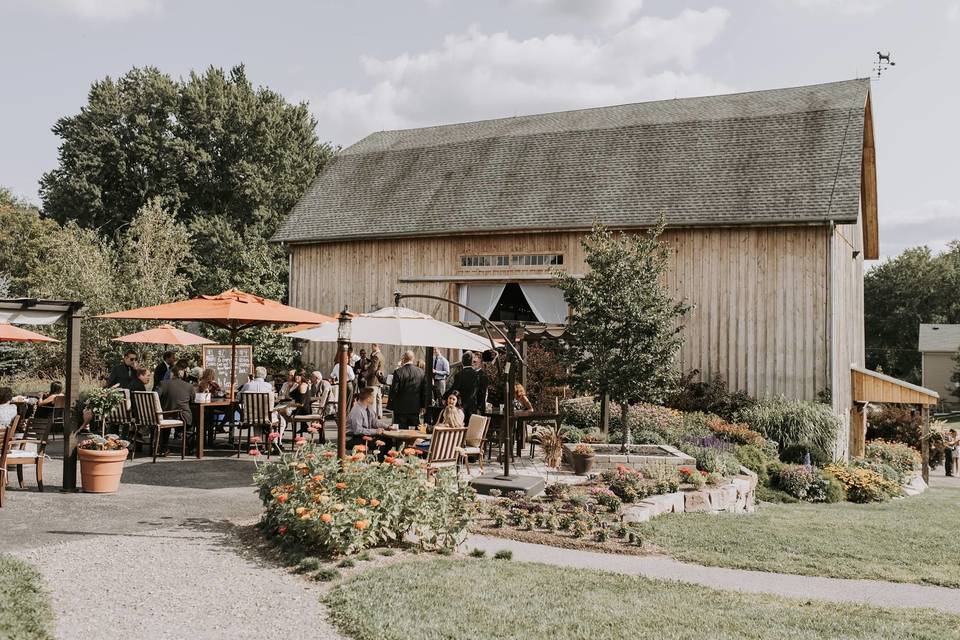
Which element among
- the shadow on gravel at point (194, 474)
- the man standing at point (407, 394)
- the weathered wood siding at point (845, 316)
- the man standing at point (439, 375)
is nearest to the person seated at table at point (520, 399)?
the man standing at point (407, 394)

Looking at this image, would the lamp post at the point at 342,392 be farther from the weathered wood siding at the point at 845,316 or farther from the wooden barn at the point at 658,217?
the weathered wood siding at the point at 845,316

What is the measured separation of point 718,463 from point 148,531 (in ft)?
26.9

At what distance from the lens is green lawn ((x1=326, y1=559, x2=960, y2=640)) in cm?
511

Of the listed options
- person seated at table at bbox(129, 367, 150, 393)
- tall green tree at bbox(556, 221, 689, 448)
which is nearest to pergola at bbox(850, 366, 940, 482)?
tall green tree at bbox(556, 221, 689, 448)

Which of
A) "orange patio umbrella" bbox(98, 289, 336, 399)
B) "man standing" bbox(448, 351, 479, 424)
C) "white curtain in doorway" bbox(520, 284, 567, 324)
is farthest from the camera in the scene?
"white curtain in doorway" bbox(520, 284, 567, 324)

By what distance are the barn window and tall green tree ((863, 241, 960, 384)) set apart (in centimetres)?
4918

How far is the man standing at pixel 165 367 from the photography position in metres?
13.9

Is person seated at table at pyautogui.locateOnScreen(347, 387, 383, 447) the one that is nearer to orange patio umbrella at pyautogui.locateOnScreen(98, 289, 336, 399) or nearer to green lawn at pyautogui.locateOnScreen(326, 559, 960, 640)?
orange patio umbrella at pyautogui.locateOnScreen(98, 289, 336, 399)

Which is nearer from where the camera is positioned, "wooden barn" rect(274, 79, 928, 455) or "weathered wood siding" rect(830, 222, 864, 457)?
"weathered wood siding" rect(830, 222, 864, 457)

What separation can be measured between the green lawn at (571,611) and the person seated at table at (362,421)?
11.9 ft

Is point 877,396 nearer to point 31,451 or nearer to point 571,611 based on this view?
point 571,611

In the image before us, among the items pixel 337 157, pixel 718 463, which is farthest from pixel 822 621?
pixel 337 157

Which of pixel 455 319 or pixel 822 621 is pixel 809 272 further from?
pixel 822 621

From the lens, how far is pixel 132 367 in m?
13.0
